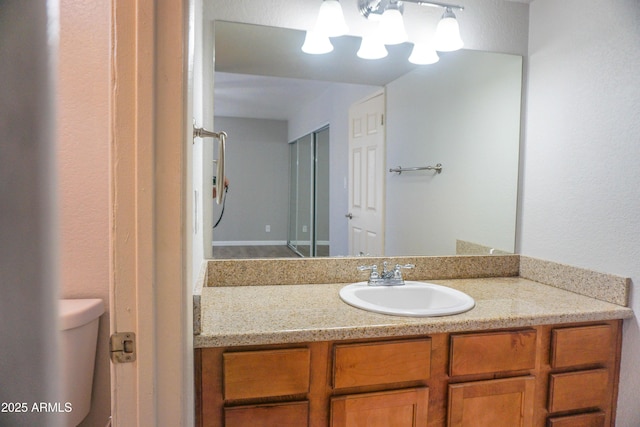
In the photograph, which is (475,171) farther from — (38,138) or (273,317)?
(38,138)

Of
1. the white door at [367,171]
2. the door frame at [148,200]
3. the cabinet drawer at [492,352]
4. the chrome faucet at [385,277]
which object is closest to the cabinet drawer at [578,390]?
the cabinet drawer at [492,352]

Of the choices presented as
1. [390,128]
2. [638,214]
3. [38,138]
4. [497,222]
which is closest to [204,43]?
[390,128]

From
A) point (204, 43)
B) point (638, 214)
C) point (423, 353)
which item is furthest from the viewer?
point (204, 43)

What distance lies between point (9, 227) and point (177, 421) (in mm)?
588

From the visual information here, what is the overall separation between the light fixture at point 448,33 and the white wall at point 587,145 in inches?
15.5

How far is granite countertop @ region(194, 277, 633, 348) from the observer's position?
3.59 ft

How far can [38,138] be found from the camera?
0.31m

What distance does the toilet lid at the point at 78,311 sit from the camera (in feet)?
3.93

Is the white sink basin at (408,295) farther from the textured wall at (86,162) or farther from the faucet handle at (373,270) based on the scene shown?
the textured wall at (86,162)

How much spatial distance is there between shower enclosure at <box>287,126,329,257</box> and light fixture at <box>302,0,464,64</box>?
14.8 inches

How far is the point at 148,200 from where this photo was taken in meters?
0.67

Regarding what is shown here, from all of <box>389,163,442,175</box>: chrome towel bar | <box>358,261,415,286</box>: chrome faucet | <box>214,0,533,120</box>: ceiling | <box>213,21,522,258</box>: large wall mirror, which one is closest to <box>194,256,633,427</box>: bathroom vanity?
<box>358,261,415,286</box>: chrome faucet

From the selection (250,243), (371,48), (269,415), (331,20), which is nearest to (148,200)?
(269,415)

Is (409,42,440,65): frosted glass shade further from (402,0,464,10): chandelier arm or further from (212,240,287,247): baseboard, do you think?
(212,240,287,247): baseboard
